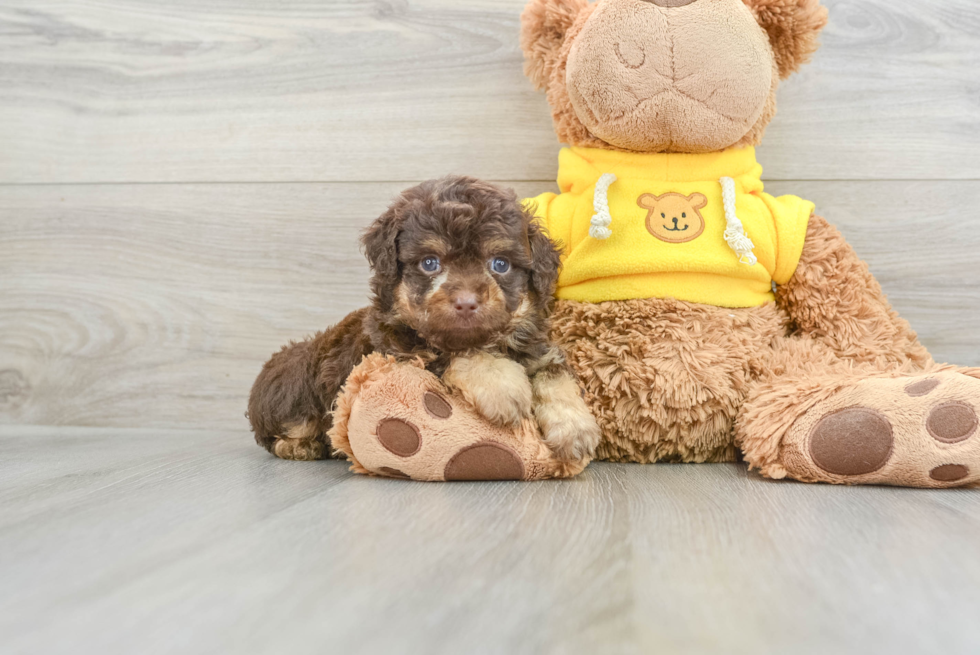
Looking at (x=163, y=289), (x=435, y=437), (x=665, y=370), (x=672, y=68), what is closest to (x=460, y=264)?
(x=435, y=437)

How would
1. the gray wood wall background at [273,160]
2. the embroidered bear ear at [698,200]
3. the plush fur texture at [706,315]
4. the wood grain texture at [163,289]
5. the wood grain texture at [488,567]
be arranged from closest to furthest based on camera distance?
1. the wood grain texture at [488,567]
2. the plush fur texture at [706,315]
3. the embroidered bear ear at [698,200]
4. the gray wood wall background at [273,160]
5. the wood grain texture at [163,289]

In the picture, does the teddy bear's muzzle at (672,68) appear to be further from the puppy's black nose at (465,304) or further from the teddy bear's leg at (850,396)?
the puppy's black nose at (465,304)

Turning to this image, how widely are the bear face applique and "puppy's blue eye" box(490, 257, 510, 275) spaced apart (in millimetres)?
A: 363

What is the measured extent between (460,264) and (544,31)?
0.65 m

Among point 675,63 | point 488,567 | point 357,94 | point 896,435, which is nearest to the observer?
point 488,567

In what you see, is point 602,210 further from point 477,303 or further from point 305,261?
point 305,261

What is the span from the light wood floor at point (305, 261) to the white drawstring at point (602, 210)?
442 mm

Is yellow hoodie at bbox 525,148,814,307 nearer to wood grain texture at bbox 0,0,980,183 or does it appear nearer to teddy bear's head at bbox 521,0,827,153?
teddy bear's head at bbox 521,0,827,153

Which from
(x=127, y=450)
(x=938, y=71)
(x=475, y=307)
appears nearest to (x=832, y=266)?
(x=938, y=71)

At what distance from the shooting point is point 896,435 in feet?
4.03

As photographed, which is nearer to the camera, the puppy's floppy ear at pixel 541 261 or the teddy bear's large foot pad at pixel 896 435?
A: the teddy bear's large foot pad at pixel 896 435

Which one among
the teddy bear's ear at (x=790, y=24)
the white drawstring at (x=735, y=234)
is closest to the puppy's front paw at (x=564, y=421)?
the white drawstring at (x=735, y=234)

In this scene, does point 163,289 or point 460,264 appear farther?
point 163,289

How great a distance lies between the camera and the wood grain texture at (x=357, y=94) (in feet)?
6.13
